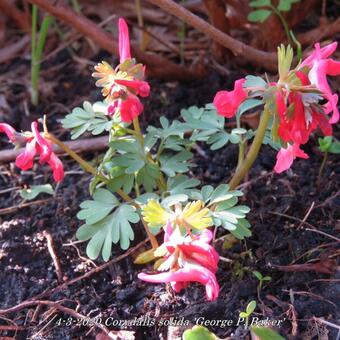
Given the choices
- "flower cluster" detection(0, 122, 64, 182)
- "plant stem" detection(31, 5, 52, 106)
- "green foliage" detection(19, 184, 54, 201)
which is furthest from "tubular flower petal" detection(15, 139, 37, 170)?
"plant stem" detection(31, 5, 52, 106)

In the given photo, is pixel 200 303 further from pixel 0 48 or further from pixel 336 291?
pixel 0 48

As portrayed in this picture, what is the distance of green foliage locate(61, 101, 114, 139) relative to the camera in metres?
1.61

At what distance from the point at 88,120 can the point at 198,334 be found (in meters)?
0.60

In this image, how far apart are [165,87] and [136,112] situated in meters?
0.98

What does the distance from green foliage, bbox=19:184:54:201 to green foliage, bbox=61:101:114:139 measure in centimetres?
32

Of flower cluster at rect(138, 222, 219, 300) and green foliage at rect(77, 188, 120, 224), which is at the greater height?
flower cluster at rect(138, 222, 219, 300)

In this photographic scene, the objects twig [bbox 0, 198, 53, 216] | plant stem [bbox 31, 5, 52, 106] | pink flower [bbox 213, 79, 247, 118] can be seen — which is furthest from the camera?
plant stem [bbox 31, 5, 52, 106]

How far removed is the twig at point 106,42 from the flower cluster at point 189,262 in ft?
3.30

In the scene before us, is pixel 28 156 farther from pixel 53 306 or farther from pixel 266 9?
pixel 266 9

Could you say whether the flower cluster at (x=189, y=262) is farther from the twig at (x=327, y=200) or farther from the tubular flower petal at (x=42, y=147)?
the twig at (x=327, y=200)

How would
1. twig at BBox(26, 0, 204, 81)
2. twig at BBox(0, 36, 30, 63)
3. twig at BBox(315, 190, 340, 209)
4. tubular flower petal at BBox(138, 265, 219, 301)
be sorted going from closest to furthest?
1. tubular flower petal at BBox(138, 265, 219, 301)
2. twig at BBox(315, 190, 340, 209)
3. twig at BBox(26, 0, 204, 81)
4. twig at BBox(0, 36, 30, 63)

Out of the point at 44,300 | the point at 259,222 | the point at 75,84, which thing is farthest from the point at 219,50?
the point at 44,300

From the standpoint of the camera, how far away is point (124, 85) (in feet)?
4.65

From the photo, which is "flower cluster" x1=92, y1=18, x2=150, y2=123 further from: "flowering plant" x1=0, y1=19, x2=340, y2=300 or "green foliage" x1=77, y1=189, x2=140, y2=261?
"green foliage" x1=77, y1=189, x2=140, y2=261
